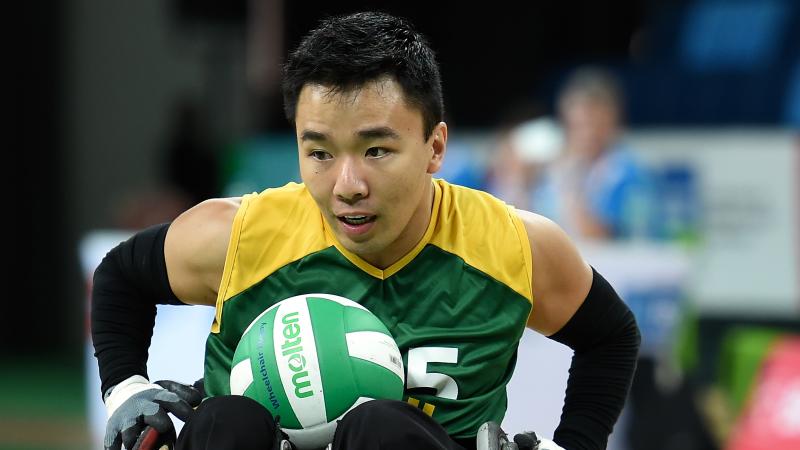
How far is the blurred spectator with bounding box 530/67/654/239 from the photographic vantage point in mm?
7062

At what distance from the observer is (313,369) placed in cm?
310

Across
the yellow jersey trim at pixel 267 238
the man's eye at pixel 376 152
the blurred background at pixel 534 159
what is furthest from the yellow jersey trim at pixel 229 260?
the blurred background at pixel 534 159

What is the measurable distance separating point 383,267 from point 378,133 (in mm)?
418

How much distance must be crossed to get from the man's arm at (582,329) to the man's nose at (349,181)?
0.54 metres

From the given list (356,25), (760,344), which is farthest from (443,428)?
(760,344)

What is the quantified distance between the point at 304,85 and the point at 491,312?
0.72m

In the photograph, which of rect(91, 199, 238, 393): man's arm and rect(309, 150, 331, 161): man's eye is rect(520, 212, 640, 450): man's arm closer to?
rect(309, 150, 331, 161): man's eye

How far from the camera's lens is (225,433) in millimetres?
2934

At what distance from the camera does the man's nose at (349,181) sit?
122 inches

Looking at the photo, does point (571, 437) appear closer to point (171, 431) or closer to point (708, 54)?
point (171, 431)

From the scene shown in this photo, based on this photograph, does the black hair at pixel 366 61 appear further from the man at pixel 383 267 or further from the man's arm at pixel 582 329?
the man's arm at pixel 582 329

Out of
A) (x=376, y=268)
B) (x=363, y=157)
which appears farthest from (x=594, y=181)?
(x=363, y=157)

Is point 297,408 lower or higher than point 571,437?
higher

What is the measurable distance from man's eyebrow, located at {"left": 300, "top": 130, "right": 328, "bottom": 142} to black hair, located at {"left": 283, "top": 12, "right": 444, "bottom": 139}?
101mm
